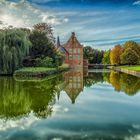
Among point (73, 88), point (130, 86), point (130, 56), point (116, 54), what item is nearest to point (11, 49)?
point (73, 88)

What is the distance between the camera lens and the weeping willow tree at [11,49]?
2753 centimetres

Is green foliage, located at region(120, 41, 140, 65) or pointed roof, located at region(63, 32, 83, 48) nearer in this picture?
green foliage, located at region(120, 41, 140, 65)

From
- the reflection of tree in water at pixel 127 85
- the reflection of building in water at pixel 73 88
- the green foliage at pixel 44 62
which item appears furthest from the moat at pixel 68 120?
the green foliage at pixel 44 62

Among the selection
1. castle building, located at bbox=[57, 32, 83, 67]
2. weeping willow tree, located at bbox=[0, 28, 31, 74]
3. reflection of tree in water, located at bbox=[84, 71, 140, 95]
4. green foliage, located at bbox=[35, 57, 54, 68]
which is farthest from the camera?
castle building, located at bbox=[57, 32, 83, 67]

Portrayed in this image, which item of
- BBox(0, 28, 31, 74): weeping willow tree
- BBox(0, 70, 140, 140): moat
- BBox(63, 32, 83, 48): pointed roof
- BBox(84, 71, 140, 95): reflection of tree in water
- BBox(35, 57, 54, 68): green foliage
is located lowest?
BBox(84, 71, 140, 95): reflection of tree in water

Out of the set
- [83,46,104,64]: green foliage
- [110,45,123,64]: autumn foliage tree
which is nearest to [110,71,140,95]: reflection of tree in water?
[110,45,123,64]: autumn foliage tree

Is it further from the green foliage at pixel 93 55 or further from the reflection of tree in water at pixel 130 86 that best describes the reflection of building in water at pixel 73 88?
the green foliage at pixel 93 55

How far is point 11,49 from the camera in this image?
2798 cm

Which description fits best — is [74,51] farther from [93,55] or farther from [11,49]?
[11,49]

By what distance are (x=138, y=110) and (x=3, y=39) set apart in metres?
21.5

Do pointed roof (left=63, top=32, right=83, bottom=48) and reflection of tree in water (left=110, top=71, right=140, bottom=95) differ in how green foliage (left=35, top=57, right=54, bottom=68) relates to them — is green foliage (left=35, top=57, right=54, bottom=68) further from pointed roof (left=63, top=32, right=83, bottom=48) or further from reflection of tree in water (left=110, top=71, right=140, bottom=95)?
pointed roof (left=63, top=32, right=83, bottom=48)

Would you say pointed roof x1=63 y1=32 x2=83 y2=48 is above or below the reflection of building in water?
above

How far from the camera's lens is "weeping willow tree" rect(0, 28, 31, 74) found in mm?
27531

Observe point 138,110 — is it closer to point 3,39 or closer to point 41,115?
point 41,115
